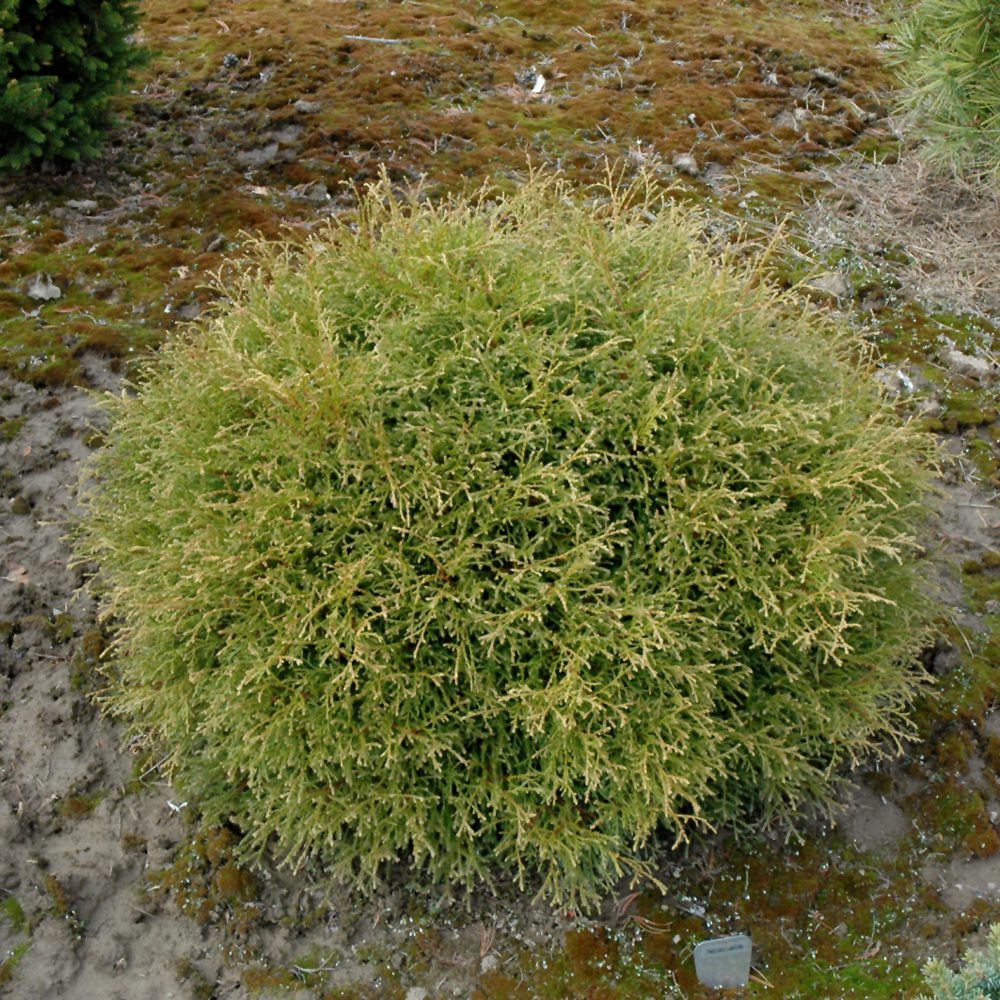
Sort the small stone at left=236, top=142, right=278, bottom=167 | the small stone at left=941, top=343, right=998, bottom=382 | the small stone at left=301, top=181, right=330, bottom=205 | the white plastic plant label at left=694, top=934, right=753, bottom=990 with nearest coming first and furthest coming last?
the white plastic plant label at left=694, top=934, right=753, bottom=990 → the small stone at left=941, top=343, right=998, bottom=382 → the small stone at left=301, top=181, right=330, bottom=205 → the small stone at left=236, top=142, right=278, bottom=167

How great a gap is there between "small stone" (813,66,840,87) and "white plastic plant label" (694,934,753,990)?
6123mm

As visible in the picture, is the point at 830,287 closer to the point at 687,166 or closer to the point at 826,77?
the point at 687,166

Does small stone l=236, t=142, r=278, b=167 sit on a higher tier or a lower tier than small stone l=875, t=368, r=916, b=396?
higher

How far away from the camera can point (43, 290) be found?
5.15m

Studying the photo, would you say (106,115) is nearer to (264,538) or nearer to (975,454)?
(264,538)

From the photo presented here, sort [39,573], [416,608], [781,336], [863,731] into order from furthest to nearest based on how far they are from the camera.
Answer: [39,573] < [781,336] < [863,731] < [416,608]

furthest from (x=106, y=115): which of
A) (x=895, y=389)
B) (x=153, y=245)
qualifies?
(x=895, y=389)

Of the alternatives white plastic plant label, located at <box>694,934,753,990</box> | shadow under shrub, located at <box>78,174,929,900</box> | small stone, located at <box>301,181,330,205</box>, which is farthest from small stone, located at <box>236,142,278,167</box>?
white plastic plant label, located at <box>694,934,753,990</box>

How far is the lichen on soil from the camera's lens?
3.11 metres

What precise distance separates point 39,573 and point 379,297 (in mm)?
2028

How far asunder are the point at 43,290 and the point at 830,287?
422 cm

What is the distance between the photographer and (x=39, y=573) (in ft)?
13.4

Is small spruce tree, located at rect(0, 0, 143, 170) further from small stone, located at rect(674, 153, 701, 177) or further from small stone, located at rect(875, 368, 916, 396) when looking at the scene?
small stone, located at rect(875, 368, 916, 396)

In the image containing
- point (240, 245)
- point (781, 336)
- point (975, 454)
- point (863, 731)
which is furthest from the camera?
point (240, 245)
